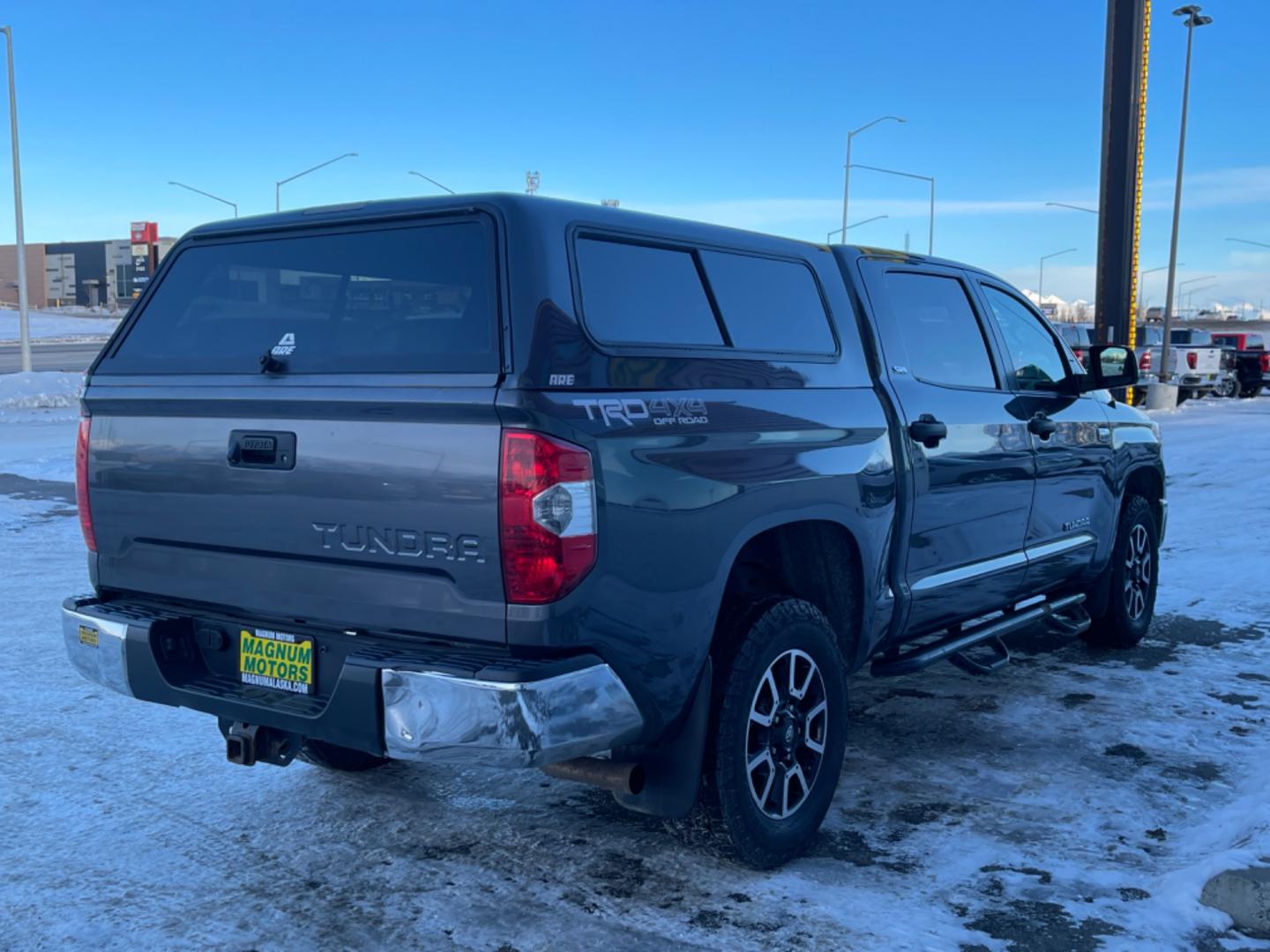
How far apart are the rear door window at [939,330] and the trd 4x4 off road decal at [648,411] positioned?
1.58 m

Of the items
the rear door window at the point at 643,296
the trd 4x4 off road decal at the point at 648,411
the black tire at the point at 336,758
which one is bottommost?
the black tire at the point at 336,758

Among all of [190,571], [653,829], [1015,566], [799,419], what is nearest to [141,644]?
[190,571]

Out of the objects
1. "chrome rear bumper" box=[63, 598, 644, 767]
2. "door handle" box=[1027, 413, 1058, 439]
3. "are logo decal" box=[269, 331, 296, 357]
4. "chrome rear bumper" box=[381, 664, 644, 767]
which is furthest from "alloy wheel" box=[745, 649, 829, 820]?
"door handle" box=[1027, 413, 1058, 439]

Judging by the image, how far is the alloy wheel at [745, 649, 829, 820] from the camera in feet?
12.8

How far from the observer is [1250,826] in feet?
13.5

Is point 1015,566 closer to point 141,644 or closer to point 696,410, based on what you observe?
point 696,410

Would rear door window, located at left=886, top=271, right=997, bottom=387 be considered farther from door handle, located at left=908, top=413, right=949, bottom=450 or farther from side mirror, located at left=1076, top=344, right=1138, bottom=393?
side mirror, located at left=1076, top=344, right=1138, bottom=393

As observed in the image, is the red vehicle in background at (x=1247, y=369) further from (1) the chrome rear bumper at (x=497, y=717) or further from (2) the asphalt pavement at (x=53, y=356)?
(1) the chrome rear bumper at (x=497, y=717)

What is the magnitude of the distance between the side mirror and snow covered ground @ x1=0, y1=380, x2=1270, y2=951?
149cm

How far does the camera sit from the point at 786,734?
3.99 meters

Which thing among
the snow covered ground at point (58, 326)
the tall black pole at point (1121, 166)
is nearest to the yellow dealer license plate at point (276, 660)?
the tall black pole at point (1121, 166)

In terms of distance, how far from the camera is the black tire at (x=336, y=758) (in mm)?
4539

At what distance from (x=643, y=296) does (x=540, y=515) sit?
0.90 meters

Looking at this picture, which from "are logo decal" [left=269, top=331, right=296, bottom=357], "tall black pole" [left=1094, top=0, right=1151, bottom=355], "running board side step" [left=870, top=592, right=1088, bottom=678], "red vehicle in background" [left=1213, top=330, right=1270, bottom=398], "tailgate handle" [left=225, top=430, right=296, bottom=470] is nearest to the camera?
"tailgate handle" [left=225, top=430, right=296, bottom=470]
